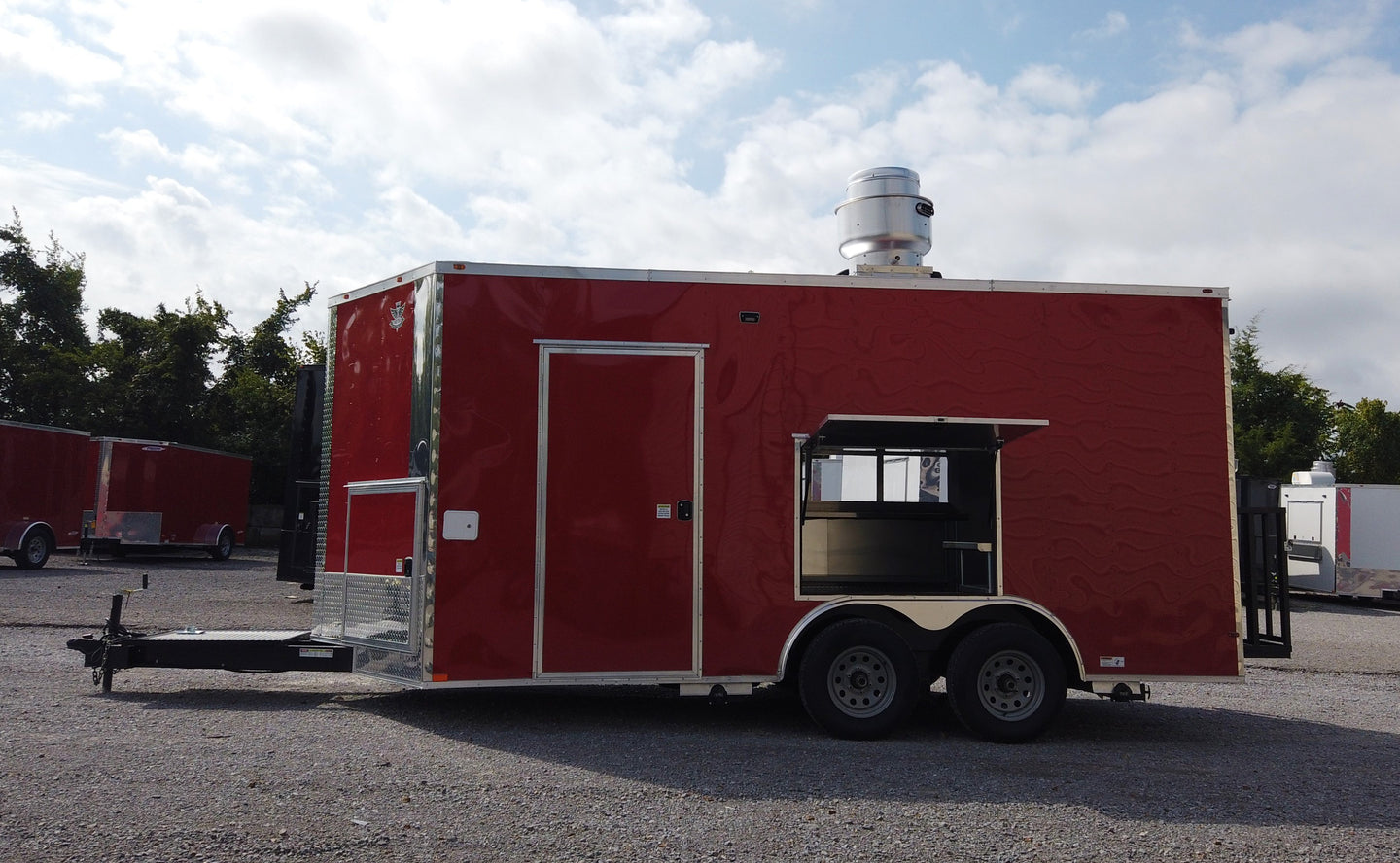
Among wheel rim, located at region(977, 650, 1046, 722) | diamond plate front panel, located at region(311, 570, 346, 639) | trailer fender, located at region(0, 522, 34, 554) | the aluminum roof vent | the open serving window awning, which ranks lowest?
wheel rim, located at region(977, 650, 1046, 722)

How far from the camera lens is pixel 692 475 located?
22.2 feet

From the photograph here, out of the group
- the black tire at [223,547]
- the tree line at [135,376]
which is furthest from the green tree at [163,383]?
the black tire at [223,547]

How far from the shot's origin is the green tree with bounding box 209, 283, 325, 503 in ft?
95.8

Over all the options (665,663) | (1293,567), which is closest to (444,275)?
(665,663)

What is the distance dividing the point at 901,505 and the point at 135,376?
28.0 m

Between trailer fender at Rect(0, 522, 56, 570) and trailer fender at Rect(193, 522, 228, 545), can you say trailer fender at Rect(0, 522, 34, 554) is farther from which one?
trailer fender at Rect(193, 522, 228, 545)

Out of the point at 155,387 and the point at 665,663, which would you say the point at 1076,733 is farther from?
the point at 155,387

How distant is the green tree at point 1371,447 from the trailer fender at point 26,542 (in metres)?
33.5

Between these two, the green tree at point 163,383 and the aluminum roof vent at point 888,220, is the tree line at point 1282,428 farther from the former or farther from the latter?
the green tree at point 163,383

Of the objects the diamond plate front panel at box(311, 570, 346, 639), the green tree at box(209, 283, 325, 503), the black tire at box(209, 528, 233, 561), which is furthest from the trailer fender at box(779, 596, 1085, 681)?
the green tree at box(209, 283, 325, 503)

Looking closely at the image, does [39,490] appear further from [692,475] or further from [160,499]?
[692,475]

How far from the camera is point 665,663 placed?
6.61 m

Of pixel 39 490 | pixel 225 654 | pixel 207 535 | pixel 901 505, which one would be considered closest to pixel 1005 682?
pixel 901 505

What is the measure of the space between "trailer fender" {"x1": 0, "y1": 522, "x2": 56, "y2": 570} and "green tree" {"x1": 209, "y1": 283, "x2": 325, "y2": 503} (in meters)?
10.2
